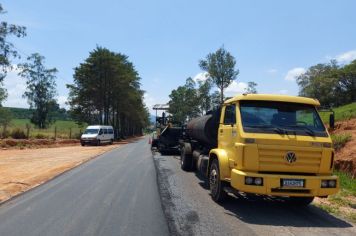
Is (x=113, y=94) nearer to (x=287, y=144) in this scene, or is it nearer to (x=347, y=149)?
(x=347, y=149)

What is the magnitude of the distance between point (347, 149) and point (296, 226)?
364 inches

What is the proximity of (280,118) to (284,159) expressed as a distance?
1170mm

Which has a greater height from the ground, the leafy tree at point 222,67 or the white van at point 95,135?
the leafy tree at point 222,67

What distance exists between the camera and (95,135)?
47.1 meters

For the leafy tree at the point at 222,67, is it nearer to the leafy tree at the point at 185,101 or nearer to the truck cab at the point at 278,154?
the leafy tree at the point at 185,101

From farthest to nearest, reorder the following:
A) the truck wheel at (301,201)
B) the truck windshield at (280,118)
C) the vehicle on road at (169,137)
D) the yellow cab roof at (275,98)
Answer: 1. the vehicle on road at (169,137)
2. the truck wheel at (301,201)
3. the yellow cab roof at (275,98)
4. the truck windshield at (280,118)

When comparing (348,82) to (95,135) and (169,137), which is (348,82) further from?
(169,137)

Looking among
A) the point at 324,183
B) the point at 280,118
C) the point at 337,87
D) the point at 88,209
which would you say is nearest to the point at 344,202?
the point at 324,183

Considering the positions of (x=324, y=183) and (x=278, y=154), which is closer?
(x=278, y=154)

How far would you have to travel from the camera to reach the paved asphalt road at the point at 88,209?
8.16 meters

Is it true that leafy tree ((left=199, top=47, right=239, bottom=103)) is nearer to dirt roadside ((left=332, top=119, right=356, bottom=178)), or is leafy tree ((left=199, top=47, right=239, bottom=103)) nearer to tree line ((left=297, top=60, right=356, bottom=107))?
tree line ((left=297, top=60, right=356, bottom=107))

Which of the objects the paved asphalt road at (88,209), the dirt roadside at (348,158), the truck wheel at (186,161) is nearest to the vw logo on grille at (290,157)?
the paved asphalt road at (88,209)

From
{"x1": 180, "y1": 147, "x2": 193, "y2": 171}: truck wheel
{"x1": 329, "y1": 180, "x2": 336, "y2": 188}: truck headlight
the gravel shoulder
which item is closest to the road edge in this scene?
the gravel shoulder

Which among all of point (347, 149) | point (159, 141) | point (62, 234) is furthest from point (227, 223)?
point (159, 141)
